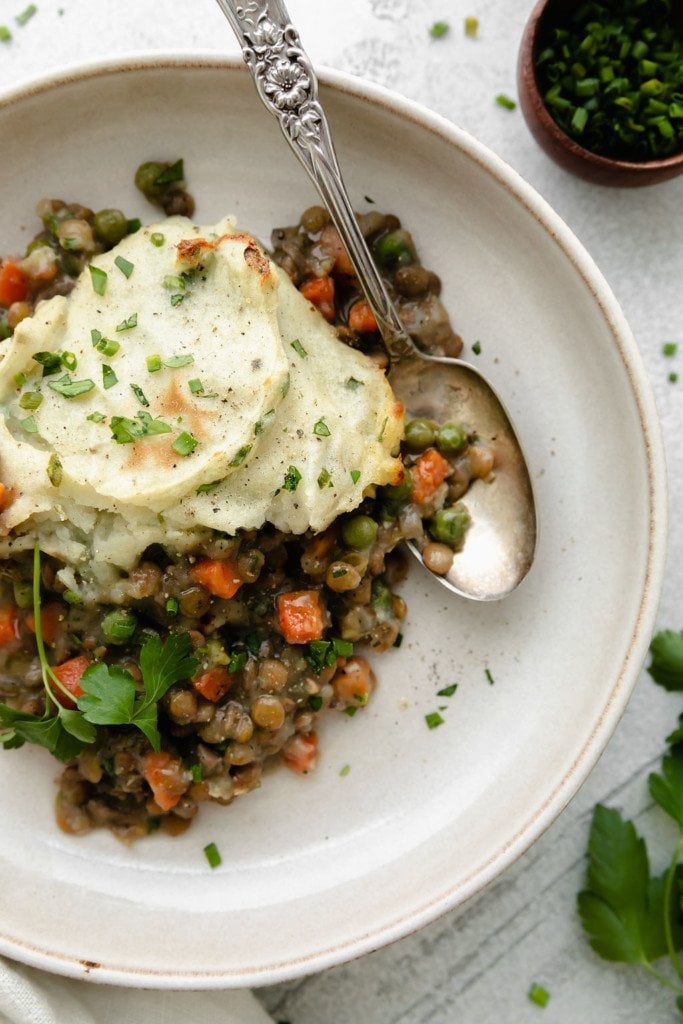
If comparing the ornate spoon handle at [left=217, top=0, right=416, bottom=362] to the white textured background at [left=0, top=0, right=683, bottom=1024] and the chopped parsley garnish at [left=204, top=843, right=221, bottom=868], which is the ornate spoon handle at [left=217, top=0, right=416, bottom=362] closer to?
the white textured background at [left=0, top=0, right=683, bottom=1024]

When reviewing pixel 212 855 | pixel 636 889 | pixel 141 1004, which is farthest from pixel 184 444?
pixel 636 889

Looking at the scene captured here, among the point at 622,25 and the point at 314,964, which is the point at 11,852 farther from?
the point at 622,25

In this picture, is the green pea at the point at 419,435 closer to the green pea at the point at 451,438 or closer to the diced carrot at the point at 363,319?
the green pea at the point at 451,438

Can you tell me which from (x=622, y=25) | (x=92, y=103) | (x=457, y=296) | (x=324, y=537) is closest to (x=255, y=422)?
(x=324, y=537)

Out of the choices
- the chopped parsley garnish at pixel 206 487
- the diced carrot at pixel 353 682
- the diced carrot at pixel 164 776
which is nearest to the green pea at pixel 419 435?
the chopped parsley garnish at pixel 206 487

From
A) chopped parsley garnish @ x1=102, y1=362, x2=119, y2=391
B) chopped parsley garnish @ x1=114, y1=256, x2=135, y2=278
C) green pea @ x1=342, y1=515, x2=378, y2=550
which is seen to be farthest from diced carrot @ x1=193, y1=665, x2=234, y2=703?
chopped parsley garnish @ x1=114, y1=256, x2=135, y2=278

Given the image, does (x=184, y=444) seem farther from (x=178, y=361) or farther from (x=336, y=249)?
(x=336, y=249)

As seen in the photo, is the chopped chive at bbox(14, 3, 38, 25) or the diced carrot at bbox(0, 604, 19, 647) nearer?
the diced carrot at bbox(0, 604, 19, 647)
